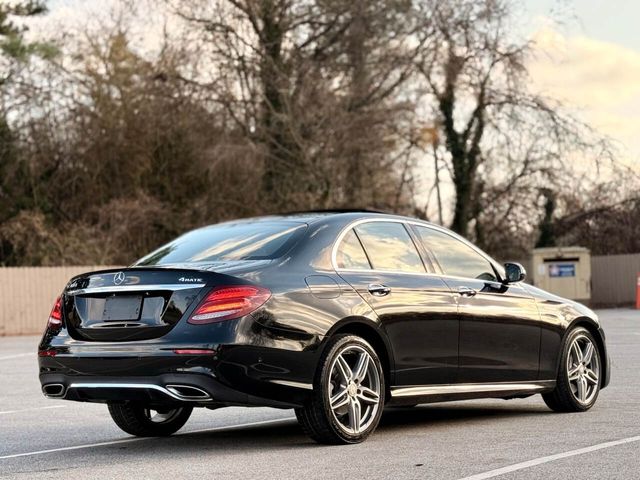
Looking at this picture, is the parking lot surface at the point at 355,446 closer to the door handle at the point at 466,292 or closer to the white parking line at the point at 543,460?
the white parking line at the point at 543,460

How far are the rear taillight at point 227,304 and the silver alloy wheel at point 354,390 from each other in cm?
75

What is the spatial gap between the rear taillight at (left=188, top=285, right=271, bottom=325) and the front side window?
2.09 m

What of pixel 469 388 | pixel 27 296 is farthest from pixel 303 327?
pixel 27 296

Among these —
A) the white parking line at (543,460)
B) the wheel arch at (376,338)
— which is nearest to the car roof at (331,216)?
the wheel arch at (376,338)

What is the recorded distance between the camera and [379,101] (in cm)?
3856

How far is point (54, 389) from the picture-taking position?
8852 millimetres

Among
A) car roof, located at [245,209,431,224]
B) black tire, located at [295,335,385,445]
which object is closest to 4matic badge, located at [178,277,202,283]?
black tire, located at [295,335,385,445]

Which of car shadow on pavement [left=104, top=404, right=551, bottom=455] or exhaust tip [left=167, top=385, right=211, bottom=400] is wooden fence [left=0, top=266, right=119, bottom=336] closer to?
car shadow on pavement [left=104, top=404, right=551, bottom=455]

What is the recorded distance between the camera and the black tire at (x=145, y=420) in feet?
32.5

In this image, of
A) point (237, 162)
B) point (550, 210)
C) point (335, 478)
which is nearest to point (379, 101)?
point (237, 162)

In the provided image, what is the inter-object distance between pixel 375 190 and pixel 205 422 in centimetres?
2878

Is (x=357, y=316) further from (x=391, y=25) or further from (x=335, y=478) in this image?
(x=391, y=25)

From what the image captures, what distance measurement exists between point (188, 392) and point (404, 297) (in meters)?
1.88

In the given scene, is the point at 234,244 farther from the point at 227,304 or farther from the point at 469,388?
the point at 469,388
